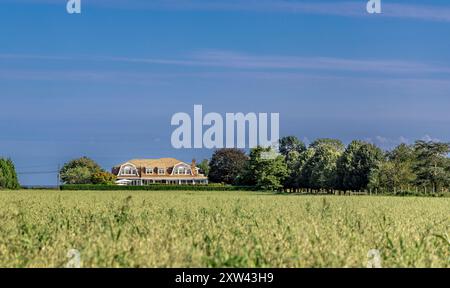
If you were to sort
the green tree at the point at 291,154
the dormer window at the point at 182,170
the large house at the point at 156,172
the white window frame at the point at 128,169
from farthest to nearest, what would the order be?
the white window frame at the point at 128,169 → the dormer window at the point at 182,170 → the large house at the point at 156,172 → the green tree at the point at 291,154

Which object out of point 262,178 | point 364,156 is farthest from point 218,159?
point 364,156

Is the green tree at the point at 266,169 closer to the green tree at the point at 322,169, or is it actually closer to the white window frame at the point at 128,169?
the green tree at the point at 322,169

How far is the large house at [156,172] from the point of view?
169m

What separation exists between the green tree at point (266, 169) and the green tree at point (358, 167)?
18667 mm

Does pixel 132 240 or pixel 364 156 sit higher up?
pixel 364 156

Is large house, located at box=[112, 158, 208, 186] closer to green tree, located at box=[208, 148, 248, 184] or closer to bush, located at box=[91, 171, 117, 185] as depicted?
green tree, located at box=[208, 148, 248, 184]

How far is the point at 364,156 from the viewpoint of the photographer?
120 m

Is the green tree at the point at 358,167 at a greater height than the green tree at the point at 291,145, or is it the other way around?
the green tree at the point at 291,145

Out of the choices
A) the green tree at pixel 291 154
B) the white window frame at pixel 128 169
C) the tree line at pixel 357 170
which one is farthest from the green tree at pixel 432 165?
the white window frame at pixel 128 169

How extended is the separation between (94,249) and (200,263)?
7.30 ft

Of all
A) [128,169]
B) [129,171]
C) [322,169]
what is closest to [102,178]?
[129,171]

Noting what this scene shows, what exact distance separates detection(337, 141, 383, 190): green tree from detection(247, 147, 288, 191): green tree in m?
18.7

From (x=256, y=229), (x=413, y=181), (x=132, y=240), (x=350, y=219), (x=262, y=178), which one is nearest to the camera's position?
(x=132, y=240)
